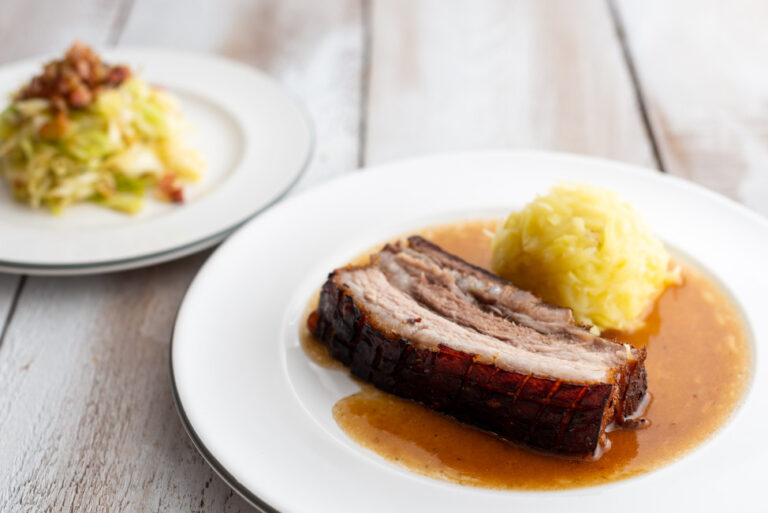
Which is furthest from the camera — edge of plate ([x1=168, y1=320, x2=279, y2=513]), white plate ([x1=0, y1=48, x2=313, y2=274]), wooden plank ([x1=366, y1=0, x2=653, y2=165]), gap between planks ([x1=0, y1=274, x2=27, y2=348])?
wooden plank ([x1=366, y1=0, x2=653, y2=165])

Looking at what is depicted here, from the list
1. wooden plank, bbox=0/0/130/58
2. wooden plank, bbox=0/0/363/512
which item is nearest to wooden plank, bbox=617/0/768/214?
wooden plank, bbox=0/0/363/512

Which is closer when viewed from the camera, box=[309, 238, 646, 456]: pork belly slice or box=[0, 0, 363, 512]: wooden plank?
box=[309, 238, 646, 456]: pork belly slice

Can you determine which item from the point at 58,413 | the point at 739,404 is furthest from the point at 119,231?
the point at 739,404

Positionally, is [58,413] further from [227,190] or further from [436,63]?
[436,63]

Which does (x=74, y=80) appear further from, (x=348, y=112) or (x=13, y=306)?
(x=348, y=112)

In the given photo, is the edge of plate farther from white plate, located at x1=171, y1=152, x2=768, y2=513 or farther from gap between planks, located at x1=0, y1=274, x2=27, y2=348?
gap between planks, located at x1=0, y1=274, x2=27, y2=348

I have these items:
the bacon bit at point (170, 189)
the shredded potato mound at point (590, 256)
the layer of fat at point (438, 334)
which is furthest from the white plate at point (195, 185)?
the shredded potato mound at point (590, 256)

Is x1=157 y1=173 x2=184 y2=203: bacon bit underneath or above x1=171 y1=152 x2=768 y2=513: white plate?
underneath
